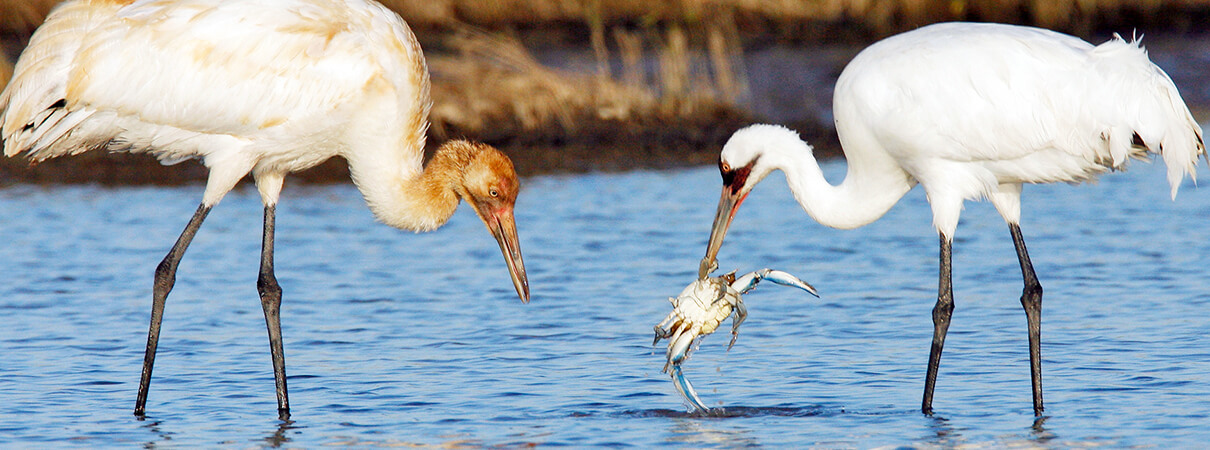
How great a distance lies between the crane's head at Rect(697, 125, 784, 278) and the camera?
25.2 feet

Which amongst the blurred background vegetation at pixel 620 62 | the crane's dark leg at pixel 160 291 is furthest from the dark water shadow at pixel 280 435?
the blurred background vegetation at pixel 620 62

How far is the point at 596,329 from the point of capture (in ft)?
30.2

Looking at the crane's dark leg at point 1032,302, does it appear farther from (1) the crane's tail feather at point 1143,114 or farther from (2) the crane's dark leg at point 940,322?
(1) the crane's tail feather at point 1143,114

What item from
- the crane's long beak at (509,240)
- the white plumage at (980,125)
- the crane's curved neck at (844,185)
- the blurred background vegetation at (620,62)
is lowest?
the blurred background vegetation at (620,62)

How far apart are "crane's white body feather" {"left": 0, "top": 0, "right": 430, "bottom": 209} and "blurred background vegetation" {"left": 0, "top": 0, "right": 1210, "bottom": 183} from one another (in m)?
7.48

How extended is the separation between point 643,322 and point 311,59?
2755mm

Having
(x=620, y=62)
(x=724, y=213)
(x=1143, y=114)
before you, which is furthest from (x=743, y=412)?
(x=620, y=62)

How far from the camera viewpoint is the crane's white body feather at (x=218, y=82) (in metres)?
7.42

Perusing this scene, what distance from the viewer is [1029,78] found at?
279 inches

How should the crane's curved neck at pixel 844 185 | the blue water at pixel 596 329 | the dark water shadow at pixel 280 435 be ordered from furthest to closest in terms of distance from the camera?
the crane's curved neck at pixel 844 185 → the blue water at pixel 596 329 → the dark water shadow at pixel 280 435

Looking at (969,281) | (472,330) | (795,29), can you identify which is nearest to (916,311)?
(969,281)

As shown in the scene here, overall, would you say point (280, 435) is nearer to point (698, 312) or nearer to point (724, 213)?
point (698, 312)

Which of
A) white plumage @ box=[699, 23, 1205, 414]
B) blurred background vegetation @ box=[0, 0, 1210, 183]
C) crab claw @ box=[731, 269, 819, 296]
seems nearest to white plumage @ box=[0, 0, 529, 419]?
crab claw @ box=[731, 269, 819, 296]

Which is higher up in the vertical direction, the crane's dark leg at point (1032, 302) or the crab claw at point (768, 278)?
the crane's dark leg at point (1032, 302)
